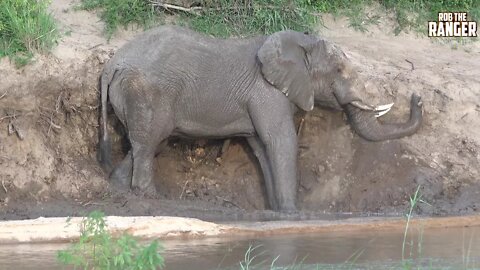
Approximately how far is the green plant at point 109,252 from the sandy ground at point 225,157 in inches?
168

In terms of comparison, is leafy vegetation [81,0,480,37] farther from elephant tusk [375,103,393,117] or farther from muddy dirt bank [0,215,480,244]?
muddy dirt bank [0,215,480,244]

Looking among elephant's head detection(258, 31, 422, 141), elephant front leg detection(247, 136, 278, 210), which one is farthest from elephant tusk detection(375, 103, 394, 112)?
elephant front leg detection(247, 136, 278, 210)

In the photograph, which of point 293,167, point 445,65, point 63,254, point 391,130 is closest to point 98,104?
point 293,167

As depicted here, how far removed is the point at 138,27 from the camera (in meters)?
12.5

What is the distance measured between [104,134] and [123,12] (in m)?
2.16

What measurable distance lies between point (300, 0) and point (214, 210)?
3.47 metres

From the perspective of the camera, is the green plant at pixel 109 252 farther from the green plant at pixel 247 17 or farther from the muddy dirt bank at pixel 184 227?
the green plant at pixel 247 17

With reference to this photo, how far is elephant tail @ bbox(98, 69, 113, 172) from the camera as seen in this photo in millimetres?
10742

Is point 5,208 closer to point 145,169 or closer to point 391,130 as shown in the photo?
point 145,169

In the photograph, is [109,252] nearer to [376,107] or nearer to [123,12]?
[376,107]

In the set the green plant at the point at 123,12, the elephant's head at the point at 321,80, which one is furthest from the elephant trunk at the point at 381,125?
the green plant at the point at 123,12

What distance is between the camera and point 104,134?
10.8 meters

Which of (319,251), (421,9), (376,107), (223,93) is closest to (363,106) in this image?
(376,107)

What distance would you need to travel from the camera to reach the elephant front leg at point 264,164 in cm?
1098
